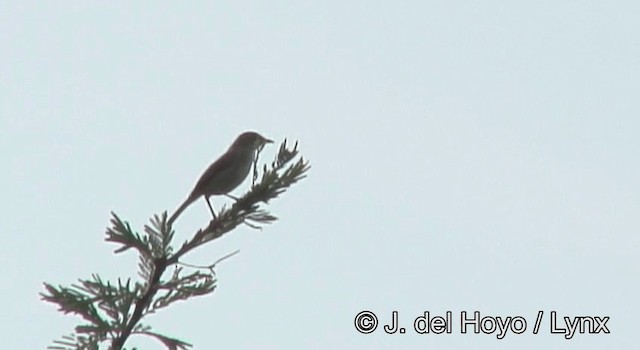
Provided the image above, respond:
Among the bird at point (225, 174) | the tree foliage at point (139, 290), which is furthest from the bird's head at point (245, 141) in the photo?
the tree foliage at point (139, 290)

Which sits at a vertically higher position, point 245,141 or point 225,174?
point 245,141

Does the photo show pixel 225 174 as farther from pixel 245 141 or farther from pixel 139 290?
pixel 139 290

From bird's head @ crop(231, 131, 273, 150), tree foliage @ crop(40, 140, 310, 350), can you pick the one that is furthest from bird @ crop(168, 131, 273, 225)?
tree foliage @ crop(40, 140, 310, 350)

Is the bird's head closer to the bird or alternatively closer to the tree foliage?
the bird

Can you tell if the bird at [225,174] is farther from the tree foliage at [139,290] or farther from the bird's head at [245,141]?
the tree foliage at [139,290]

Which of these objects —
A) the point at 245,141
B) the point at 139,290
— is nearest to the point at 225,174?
the point at 245,141

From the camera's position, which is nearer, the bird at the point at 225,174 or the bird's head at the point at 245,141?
the bird at the point at 225,174

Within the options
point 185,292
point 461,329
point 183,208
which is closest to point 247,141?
point 183,208

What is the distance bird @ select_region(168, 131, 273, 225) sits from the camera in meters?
5.94

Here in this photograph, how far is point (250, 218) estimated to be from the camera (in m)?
3.34

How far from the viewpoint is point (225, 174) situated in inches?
237

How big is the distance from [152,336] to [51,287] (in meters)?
→ 0.35

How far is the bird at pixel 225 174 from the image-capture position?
594 centimetres

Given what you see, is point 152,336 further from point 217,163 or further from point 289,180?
point 217,163
